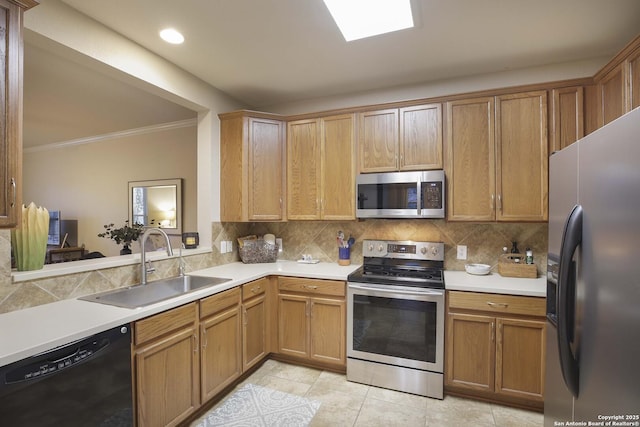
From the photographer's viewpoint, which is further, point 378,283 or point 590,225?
point 378,283

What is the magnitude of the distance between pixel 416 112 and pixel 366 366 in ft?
7.04

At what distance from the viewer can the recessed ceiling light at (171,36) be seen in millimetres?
2053

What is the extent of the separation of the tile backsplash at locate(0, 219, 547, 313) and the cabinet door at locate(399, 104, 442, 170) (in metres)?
0.58

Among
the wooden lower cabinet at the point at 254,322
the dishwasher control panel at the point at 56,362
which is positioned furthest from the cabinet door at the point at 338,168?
the dishwasher control panel at the point at 56,362

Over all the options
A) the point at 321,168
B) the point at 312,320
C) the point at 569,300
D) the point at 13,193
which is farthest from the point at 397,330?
the point at 13,193

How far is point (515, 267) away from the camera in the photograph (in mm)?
2502

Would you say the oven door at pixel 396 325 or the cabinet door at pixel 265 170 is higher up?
the cabinet door at pixel 265 170

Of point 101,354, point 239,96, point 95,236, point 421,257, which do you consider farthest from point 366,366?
point 95,236

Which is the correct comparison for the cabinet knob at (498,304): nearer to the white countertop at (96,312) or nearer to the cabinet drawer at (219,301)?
the white countertop at (96,312)

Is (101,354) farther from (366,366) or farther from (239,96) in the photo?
(239,96)

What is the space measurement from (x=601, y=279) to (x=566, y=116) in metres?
1.94

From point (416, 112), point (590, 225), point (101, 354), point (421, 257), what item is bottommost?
point (101, 354)

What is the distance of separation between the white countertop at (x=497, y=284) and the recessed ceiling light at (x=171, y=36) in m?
2.59

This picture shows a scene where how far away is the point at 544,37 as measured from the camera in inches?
83.9
